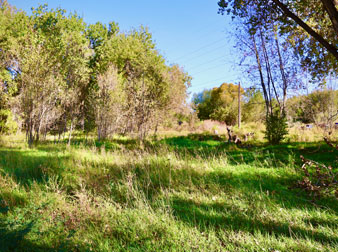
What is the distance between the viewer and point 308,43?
7.75 metres

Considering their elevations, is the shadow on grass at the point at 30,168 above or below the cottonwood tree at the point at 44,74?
below

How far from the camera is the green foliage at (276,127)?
940cm

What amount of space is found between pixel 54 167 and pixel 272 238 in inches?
220

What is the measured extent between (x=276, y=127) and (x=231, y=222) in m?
7.89

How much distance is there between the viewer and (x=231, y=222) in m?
2.91

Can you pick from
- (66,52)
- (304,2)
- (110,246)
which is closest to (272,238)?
(110,246)

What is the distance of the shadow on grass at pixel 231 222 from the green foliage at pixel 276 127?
7.45 metres

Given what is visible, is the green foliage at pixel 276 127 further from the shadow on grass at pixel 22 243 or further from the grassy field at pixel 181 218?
the shadow on grass at pixel 22 243

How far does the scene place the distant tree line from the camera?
35.6 ft

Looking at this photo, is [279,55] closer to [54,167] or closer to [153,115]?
[153,115]

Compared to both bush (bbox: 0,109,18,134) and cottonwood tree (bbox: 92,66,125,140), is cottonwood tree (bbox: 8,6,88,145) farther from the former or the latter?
bush (bbox: 0,109,18,134)

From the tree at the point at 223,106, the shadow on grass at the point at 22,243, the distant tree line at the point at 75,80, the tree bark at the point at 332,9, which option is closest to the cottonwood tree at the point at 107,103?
the distant tree line at the point at 75,80

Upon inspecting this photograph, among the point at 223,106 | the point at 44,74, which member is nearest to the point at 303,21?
the point at 44,74

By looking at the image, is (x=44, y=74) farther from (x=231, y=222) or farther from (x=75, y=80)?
(x=231, y=222)
